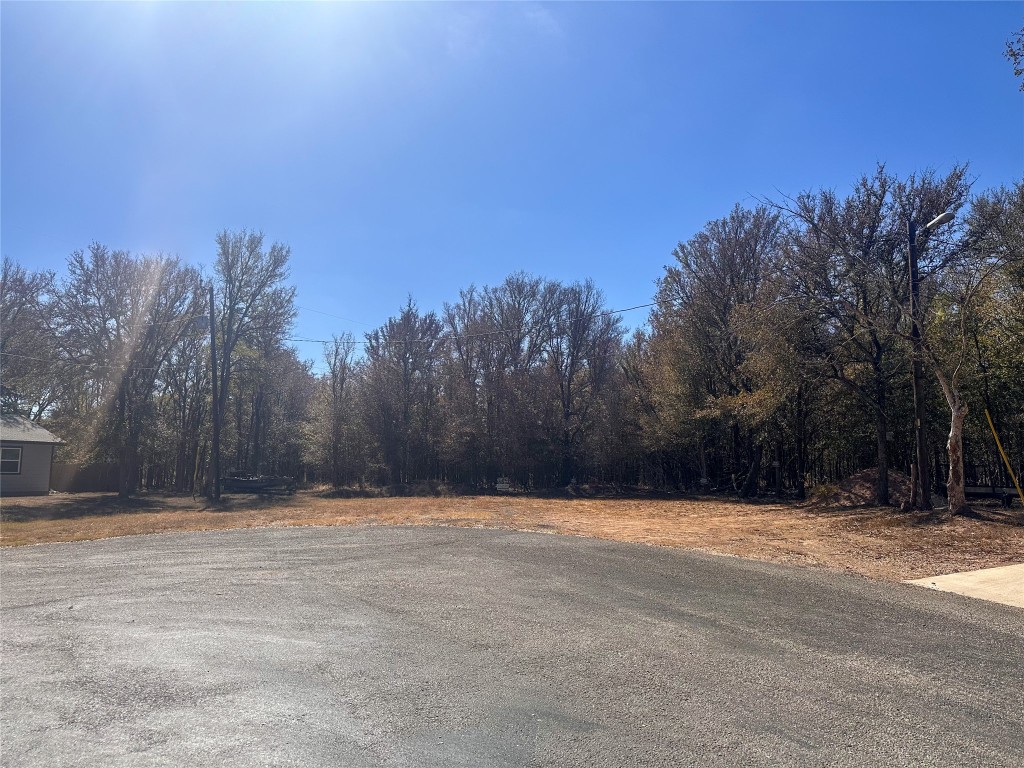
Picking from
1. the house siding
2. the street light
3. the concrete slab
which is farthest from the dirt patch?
the house siding

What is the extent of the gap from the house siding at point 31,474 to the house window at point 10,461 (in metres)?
0.13

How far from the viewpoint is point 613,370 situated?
37.2 m

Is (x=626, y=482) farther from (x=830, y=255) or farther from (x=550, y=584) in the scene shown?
(x=550, y=584)

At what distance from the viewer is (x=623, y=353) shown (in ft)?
124

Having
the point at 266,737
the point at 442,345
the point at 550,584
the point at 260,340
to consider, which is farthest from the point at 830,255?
the point at 260,340

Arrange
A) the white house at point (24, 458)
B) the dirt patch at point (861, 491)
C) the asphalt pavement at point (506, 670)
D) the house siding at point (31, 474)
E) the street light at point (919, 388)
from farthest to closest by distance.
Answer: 1. the house siding at point (31, 474)
2. the white house at point (24, 458)
3. the dirt patch at point (861, 491)
4. the street light at point (919, 388)
5. the asphalt pavement at point (506, 670)

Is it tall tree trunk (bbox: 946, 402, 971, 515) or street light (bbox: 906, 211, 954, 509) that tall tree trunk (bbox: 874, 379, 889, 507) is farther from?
tall tree trunk (bbox: 946, 402, 971, 515)

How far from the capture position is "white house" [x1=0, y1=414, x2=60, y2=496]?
28.9 metres

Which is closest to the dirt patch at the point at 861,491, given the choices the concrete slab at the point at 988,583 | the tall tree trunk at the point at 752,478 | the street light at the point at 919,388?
the street light at the point at 919,388

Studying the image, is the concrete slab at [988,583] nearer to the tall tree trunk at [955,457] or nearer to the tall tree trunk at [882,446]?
the tall tree trunk at [955,457]

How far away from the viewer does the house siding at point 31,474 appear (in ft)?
95.5

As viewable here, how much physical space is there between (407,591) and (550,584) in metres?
1.76

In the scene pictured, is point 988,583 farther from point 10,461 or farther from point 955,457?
point 10,461

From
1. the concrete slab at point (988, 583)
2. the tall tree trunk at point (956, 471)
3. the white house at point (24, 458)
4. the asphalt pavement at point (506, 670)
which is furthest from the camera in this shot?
the white house at point (24, 458)
